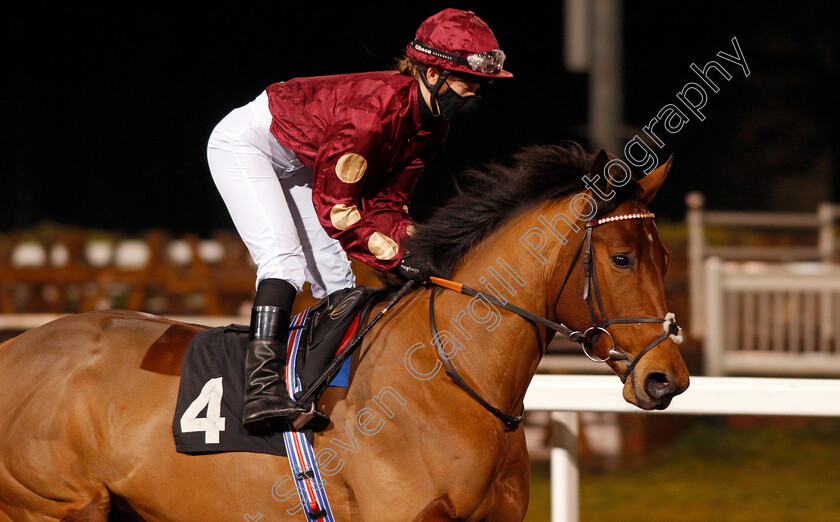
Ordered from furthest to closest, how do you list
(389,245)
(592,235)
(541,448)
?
(541,448) → (389,245) → (592,235)

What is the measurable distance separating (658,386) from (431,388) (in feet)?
2.02

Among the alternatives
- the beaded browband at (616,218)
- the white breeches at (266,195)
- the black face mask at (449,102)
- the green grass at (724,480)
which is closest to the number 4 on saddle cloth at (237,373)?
the white breeches at (266,195)

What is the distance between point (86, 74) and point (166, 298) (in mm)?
8306

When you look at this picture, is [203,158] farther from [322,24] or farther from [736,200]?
[736,200]

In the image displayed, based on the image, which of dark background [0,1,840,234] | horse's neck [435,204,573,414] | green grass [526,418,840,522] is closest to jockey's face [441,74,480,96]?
horse's neck [435,204,573,414]

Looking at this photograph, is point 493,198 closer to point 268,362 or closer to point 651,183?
point 651,183

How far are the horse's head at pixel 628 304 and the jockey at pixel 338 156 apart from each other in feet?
1.70

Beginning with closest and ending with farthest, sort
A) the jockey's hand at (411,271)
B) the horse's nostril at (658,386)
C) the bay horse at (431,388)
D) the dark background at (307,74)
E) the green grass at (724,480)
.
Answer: the horse's nostril at (658,386), the bay horse at (431,388), the jockey's hand at (411,271), the green grass at (724,480), the dark background at (307,74)

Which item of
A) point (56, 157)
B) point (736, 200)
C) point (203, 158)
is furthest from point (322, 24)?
point (736, 200)

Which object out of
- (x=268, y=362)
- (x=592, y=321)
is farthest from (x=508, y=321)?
(x=268, y=362)

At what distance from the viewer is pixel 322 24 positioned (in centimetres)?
1413

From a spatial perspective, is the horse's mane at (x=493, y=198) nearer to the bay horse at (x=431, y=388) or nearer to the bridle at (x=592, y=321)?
the bay horse at (x=431, y=388)

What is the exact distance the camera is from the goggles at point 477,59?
2.76m

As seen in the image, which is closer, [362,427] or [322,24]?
[362,427]
